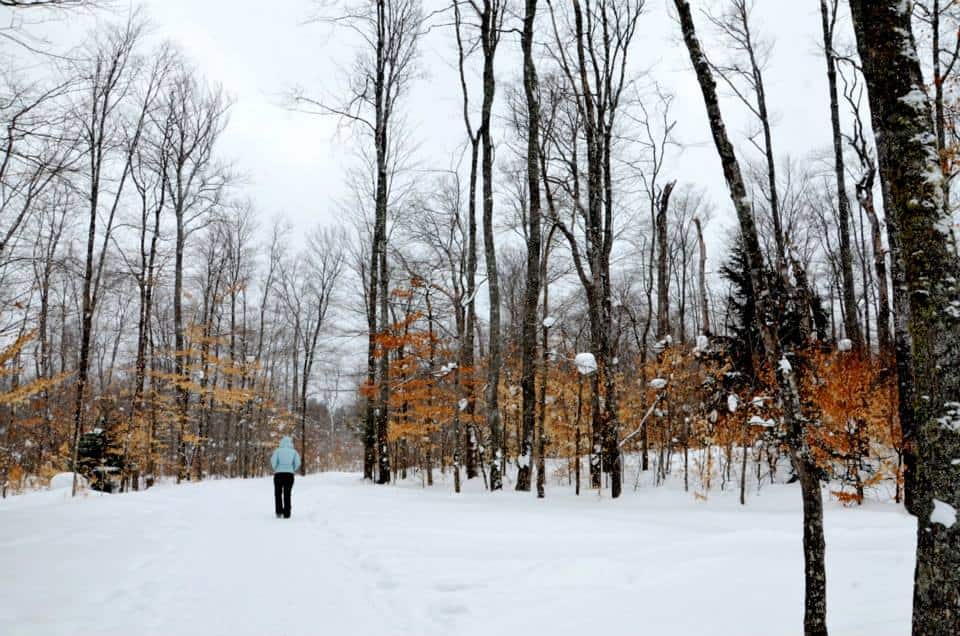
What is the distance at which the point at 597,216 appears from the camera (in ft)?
39.4

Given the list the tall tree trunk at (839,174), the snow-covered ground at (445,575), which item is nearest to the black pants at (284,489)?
the snow-covered ground at (445,575)

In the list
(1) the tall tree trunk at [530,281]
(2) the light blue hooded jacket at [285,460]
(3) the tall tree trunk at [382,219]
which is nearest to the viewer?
(2) the light blue hooded jacket at [285,460]

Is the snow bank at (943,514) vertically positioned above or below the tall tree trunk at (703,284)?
below

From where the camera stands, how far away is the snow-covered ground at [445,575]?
3652mm

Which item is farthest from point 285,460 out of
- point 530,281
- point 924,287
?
point 924,287

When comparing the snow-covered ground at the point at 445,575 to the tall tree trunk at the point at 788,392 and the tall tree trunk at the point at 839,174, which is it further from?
the tall tree trunk at the point at 839,174

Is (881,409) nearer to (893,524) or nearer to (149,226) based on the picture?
(893,524)

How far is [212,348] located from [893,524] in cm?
2314

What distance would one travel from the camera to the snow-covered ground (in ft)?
12.0

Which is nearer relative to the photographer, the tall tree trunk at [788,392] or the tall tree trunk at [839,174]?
the tall tree trunk at [788,392]

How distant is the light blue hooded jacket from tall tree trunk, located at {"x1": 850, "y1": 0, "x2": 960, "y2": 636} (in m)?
8.48

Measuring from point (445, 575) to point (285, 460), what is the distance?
213 inches

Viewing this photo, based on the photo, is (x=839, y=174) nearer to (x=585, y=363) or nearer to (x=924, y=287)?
(x=585, y=363)

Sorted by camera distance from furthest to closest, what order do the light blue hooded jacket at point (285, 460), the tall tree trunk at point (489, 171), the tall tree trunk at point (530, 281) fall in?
the tall tree trunk at point (489, 171) → the tall tree trunk at point (530, 281) → the light blue hooded jacket at point (285, 460)
